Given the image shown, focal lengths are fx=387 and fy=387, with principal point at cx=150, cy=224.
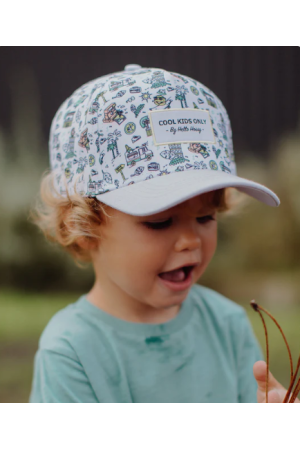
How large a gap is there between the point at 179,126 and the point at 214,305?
44 cm

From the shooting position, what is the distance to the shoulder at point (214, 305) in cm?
87

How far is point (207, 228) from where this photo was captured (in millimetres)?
706

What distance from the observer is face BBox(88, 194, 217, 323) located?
64 centimetres

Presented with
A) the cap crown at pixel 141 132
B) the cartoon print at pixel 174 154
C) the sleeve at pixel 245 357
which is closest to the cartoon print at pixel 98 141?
the cap crown at pixel 141 132

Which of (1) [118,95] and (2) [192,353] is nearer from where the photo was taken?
(1) [118,95]

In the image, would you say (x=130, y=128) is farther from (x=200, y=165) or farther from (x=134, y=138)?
(x=200, y=165)

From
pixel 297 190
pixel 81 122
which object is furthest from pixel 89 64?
pixel 297 190

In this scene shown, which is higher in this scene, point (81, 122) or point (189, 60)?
point (189, 60)

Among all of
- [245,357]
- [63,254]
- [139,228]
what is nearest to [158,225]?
[139,228]

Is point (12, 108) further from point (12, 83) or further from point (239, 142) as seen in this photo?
point (239, 142)

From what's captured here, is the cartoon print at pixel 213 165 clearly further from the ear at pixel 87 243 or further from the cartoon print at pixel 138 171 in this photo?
the ear at pixel 87 243

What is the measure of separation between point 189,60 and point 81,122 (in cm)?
47

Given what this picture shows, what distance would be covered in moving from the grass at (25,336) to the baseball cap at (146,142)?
57 centimetres

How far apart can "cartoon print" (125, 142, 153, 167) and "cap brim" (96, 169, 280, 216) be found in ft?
0.12
